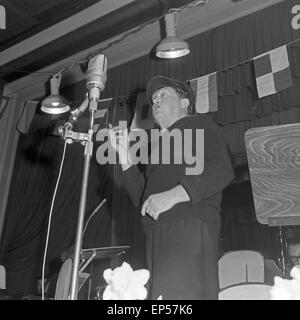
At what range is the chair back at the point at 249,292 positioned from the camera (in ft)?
3.54

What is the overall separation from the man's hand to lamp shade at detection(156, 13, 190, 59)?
1961 millimetres

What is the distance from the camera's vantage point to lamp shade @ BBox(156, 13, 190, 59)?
2949 millimetres

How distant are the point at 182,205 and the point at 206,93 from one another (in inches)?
110

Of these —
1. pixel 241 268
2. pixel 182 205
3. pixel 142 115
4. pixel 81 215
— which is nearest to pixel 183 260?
pixel 182 205

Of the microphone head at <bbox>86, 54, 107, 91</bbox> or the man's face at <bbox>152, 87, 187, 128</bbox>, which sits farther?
the man's face at <bbox>152, 87, 187, 128</bbox>

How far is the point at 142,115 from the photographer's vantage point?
167 inches

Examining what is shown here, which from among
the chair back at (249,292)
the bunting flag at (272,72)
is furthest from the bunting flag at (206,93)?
the chair back at (249,292)

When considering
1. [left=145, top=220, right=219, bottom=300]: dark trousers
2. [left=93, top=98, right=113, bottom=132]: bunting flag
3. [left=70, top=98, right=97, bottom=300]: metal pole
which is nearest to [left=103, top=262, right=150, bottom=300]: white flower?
[left=70, top=98, right=97, bottom=300]: metal pole

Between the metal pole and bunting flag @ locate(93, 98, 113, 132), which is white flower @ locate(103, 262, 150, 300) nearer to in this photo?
the metal pole

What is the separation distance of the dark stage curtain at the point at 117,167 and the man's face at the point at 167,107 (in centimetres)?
205

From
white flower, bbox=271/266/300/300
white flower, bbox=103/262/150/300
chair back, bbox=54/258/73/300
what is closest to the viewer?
white flower, bbox=271/266/300/300

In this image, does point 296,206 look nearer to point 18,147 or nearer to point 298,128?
point 298,128

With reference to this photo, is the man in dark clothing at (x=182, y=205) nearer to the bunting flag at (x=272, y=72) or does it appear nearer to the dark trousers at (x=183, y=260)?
the dark trousers at (x=183, y=260)
